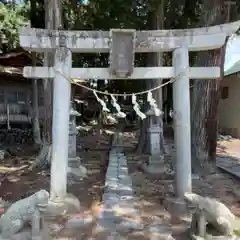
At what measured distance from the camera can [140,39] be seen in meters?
6.62

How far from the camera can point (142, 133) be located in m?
13.4

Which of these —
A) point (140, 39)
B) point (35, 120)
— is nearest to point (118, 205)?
point (140, 39)

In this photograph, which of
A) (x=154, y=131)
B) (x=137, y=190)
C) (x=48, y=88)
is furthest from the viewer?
(x=154, y=131)

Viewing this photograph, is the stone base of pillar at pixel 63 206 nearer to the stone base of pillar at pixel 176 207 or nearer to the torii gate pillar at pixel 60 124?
the torii gate pillar at pixel 60 124

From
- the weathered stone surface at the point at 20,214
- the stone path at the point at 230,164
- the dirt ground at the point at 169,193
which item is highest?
the weathered stone surface at the point at 20,214

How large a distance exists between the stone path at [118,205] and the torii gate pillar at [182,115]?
1.04 m

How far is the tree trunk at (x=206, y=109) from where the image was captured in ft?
30.7

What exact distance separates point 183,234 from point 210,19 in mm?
5840

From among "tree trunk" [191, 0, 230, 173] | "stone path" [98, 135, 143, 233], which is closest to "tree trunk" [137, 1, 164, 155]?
"tree trunk" [191, 0, 230, 173]

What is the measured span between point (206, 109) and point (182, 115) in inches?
122

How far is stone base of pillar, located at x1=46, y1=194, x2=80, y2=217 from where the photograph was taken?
6.30m

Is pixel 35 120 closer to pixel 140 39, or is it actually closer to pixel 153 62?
pixel 153 62

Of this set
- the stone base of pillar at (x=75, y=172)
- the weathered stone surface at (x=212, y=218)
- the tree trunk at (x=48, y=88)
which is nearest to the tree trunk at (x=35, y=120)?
the tree trunk at (x=48, y=88)

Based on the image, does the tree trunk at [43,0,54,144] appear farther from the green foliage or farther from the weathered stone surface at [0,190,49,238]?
the green foliage
